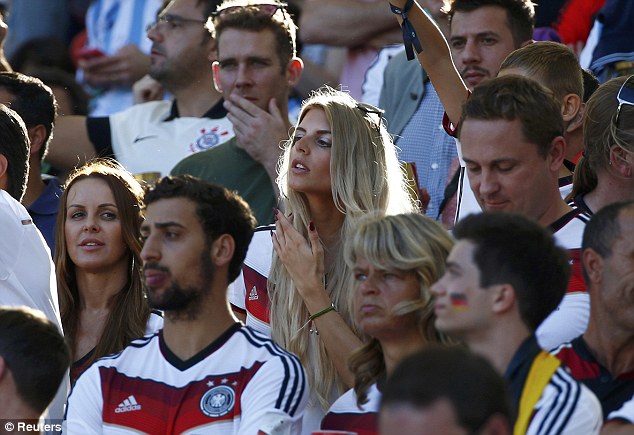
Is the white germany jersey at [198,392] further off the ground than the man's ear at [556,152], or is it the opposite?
the man's ear at [556,152]

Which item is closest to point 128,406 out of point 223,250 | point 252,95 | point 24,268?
point 223,250

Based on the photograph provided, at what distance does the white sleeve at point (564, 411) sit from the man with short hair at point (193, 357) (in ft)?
3.08

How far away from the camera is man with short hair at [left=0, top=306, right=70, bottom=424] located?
3684 mm

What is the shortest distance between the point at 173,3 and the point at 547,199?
12.0 feet

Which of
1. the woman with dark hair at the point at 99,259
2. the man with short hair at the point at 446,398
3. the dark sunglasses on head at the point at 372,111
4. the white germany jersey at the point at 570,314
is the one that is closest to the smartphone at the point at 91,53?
the woman with dark hair at the point at 99,259

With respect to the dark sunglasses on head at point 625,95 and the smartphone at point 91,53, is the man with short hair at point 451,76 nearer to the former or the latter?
the dark sunglasses on head at point 625,95

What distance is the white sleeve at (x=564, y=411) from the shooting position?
3348mm

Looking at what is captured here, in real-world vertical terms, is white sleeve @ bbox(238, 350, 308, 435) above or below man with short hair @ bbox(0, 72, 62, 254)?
below

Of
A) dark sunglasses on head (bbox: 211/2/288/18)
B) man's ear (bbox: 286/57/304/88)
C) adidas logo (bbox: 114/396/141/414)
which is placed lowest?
adidas logo (bbox: 114/396/141/414)

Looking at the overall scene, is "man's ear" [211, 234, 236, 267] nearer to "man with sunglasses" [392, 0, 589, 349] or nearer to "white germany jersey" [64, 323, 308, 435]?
"white germany jersey" [64, 323, 308, 435]

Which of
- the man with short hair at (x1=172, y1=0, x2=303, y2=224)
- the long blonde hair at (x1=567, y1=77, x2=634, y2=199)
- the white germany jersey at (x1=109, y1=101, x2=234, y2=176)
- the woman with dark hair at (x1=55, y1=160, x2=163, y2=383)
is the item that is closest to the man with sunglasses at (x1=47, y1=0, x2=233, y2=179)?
the white germany jersey at (x1=109, y1=101, x2=234, y2=176)

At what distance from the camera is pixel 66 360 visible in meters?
3.79

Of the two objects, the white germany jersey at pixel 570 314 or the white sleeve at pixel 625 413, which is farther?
the white germany jersey at pixel 570 314

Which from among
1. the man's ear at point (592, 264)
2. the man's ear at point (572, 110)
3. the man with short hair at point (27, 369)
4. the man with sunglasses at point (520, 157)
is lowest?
the man with short hair at point (27, 369)
